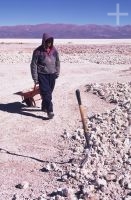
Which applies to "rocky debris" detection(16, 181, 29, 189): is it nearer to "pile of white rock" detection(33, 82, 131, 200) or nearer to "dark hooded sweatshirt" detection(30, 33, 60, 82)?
"pile of white rock" detection(33, 82, 131, 200)

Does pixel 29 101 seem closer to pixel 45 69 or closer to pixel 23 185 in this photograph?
pixel 45 69

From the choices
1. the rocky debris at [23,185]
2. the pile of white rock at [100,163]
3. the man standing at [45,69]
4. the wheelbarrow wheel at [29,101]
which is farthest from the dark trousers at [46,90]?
the rocky debris at [23,185]

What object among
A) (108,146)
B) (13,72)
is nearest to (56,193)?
(108,146)

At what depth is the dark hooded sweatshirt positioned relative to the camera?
11.6m

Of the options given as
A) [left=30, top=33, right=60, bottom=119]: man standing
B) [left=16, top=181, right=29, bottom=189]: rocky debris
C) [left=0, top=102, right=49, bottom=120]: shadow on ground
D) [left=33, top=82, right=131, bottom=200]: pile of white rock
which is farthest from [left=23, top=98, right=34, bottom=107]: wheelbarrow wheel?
[left=16, top=181, right=29, bottom=189]: rocky debris

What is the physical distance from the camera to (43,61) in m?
11.7

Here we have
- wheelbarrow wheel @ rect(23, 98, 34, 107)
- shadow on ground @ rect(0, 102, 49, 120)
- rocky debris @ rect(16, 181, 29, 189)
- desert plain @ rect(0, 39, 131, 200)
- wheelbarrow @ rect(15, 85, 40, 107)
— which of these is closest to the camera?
desert plain @ rect(0, 39, 131, 200)

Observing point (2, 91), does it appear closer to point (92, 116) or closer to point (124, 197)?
point (92, 116)

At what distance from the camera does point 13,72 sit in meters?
22.7

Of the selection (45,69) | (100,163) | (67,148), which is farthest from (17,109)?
(100,163)

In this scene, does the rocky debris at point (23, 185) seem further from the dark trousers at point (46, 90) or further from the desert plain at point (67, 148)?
the dark trousers at point (46, 90)

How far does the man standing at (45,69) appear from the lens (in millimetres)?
11609

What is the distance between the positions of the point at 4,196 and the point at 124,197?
1.67 metres

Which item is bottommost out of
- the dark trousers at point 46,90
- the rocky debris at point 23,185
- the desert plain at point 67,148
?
the rocky debris at point 23,185
